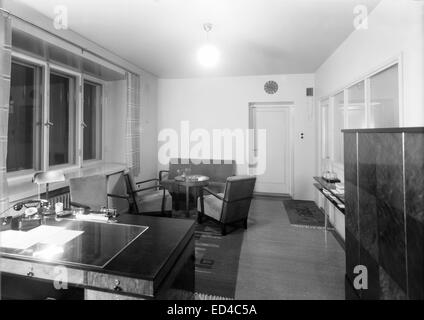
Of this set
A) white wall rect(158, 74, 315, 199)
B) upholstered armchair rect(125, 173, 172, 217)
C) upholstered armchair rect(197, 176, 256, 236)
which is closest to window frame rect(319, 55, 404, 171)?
white wall rect(158, 74, 315, 199)

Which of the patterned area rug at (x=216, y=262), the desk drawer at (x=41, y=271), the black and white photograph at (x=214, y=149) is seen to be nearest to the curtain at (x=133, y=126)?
the black and white photograph at (x=214, y=149)

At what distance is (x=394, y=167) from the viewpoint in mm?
1161

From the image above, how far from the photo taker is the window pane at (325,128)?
4203 mm

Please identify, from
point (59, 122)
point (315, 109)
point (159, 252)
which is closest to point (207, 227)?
point (159, 252)

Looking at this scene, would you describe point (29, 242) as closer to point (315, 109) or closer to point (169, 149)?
point (169, 149)

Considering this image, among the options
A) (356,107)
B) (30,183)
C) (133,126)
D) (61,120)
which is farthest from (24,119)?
(356,107)

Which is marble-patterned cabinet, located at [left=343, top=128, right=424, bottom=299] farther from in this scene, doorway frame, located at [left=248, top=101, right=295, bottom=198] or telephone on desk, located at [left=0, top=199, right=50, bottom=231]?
doorway frame, located at [left=248, top=101, right=295, bottom=198]

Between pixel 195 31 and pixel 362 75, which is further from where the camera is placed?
pixel 195 31

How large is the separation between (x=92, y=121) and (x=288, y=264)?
3.75 m

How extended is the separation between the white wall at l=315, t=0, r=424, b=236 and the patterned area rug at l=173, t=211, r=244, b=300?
6.59 ft

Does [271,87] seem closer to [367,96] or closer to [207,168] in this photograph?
[207,168]

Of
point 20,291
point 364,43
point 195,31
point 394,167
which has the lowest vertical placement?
point 20,291

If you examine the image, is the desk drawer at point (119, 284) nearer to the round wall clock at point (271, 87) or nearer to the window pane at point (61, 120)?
the window pane at point (61, 120)
